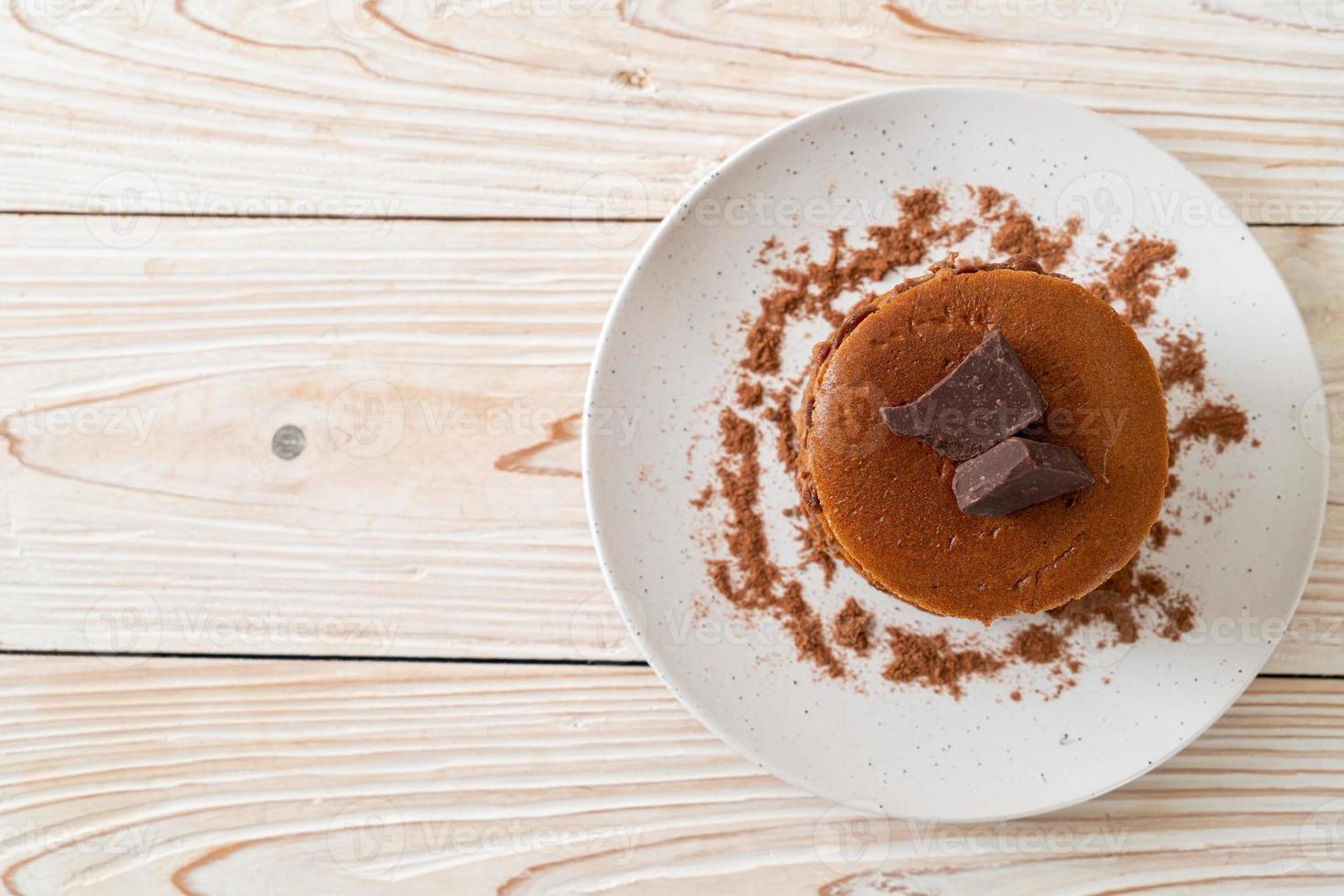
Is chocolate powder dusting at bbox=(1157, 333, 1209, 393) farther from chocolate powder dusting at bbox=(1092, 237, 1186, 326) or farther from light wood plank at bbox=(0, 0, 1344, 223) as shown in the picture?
light wood plank at bbox=(0, 0, 1344, 223)

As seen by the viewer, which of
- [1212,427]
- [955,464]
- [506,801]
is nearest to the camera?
[955,464]

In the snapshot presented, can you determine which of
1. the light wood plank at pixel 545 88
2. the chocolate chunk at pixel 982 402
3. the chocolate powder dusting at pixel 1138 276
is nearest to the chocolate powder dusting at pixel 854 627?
the chocolate chunk at pixel 982 402

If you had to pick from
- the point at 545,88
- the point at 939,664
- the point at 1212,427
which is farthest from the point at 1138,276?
the point at 545,88

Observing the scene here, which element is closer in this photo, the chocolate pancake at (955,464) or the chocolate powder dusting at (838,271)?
the chocolate pancake at (955,464)

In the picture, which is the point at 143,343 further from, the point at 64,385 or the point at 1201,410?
the point at 1201,410

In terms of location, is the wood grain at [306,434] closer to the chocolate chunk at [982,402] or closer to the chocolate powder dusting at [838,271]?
the chocolate powder dusting at [838,271]

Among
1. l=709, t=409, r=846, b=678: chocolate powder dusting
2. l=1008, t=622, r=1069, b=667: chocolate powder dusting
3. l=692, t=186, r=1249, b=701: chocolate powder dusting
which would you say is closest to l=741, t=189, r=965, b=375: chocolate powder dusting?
l=692, t=186, r=1249, b=701: chocolate powder dusting

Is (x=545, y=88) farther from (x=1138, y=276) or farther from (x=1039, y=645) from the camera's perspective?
(x=1039, y=645)

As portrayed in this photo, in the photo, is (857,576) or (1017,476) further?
(857,576)
